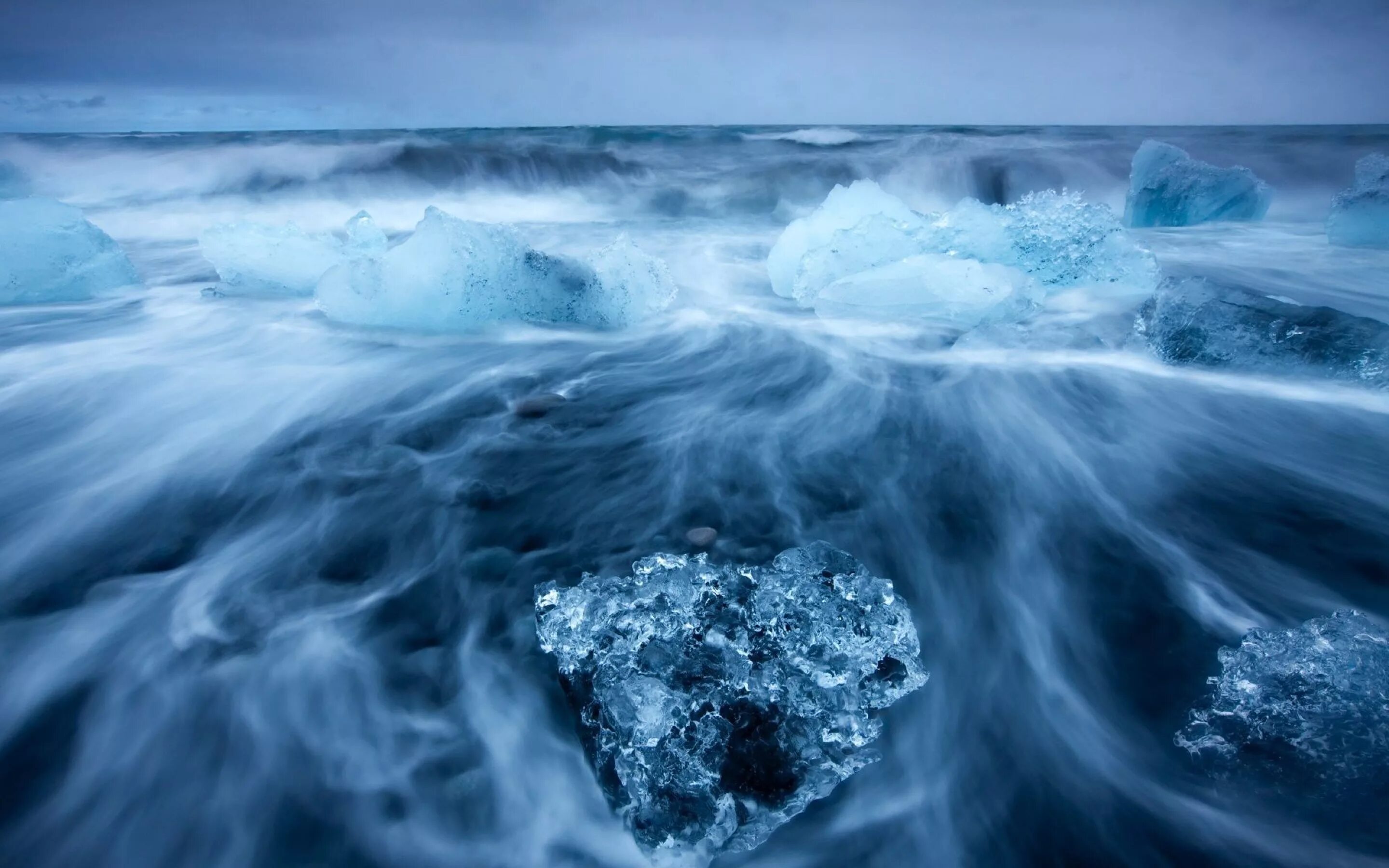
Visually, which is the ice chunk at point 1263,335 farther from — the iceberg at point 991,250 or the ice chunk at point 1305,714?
the ice chunk at point 1305,714

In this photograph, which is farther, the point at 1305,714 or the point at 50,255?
the point at 50,255

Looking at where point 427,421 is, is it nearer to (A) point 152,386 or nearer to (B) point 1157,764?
(A) point 152,386

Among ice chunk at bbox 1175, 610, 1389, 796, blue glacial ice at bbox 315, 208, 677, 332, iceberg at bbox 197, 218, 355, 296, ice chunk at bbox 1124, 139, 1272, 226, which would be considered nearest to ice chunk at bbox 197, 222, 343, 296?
iceberg at bbox 197, 218, 355, 296

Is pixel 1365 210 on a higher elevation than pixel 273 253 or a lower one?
lower

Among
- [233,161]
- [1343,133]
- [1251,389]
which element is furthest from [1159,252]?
[233,161]

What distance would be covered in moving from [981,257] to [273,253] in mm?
5655

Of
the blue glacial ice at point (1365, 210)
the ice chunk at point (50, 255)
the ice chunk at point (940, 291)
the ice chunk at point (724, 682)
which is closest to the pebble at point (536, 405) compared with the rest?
the ice chunk at point (724, 682)

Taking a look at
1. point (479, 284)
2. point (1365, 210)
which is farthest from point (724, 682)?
point (1365, 210)

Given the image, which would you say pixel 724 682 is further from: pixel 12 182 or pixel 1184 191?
pixel 12 182

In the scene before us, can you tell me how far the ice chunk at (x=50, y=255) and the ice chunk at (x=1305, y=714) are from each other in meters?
7.49

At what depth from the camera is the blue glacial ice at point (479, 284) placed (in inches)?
176

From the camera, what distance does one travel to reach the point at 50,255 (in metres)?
5.40

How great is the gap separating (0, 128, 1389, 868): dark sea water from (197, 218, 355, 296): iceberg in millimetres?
260

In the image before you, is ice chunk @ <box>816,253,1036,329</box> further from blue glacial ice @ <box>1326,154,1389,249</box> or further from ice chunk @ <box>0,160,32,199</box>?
ice chunk @ <box>0,160,32,199</box>
